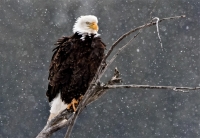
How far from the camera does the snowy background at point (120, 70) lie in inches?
1039

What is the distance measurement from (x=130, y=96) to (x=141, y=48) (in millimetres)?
2201

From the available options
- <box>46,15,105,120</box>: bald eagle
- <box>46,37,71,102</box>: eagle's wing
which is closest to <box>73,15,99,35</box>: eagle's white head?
<box>46,15,105,120</box>: bald eagle

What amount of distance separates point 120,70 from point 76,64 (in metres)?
21.9

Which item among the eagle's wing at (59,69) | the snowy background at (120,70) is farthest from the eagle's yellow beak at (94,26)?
the snowy background at (120,70)

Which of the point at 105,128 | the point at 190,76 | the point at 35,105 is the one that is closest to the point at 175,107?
the point at 190,76

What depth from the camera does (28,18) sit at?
28.0 meters

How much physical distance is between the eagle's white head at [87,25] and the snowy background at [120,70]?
2052 centimetres

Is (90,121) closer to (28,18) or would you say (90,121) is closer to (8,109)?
(8,109)

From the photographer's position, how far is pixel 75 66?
451 cm

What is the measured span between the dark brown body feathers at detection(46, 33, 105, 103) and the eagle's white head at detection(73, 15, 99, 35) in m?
0.04

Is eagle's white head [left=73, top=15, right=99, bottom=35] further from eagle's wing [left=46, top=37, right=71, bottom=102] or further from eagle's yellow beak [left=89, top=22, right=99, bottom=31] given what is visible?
eagle's wing [left=46, top=37, right=71, bottom=102]

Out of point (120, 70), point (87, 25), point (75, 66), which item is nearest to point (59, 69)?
point (75, 66)

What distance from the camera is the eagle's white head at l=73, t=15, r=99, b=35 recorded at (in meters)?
4.50

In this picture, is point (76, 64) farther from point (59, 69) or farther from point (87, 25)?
point (87, 25)
